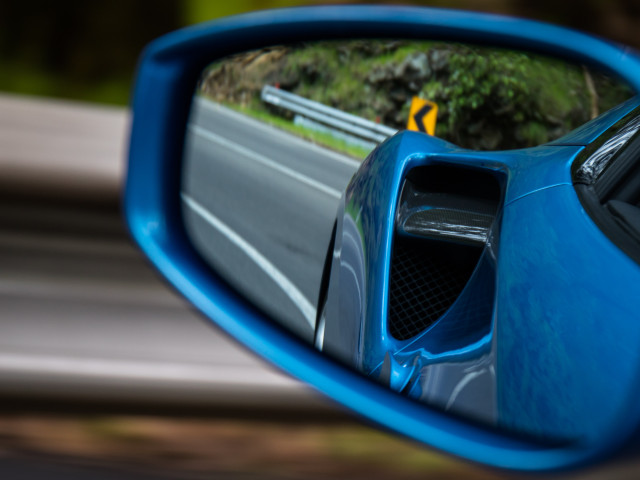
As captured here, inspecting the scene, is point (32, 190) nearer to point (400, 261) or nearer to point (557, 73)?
point (400, 261)

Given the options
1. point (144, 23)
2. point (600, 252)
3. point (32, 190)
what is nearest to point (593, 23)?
point (144, 23)

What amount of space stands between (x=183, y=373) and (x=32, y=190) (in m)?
0.87

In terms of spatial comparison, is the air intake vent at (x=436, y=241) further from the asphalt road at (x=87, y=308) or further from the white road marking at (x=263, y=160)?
the asphalt road at (x=87, y=308)

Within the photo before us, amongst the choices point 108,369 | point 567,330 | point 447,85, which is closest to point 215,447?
point 108,369

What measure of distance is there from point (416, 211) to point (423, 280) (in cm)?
13

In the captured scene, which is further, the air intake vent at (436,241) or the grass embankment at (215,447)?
the grass embankment at (215,447)

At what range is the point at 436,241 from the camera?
55.7 inches

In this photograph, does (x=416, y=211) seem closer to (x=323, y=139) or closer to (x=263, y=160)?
(x=323, y=139)

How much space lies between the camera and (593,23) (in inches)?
172

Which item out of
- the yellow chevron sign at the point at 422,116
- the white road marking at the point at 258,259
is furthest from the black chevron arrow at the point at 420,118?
the white road marking at the point at 258,259

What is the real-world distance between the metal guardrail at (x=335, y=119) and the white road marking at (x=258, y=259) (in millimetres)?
358

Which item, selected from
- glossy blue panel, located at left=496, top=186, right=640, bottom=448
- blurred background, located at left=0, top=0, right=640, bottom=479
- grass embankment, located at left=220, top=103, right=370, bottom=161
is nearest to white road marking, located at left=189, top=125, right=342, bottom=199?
grass embankment, located at left=220, top=103, right=370, bottom=161

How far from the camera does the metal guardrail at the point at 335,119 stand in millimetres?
1437

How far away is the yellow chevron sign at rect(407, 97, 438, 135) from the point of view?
4.42ft
